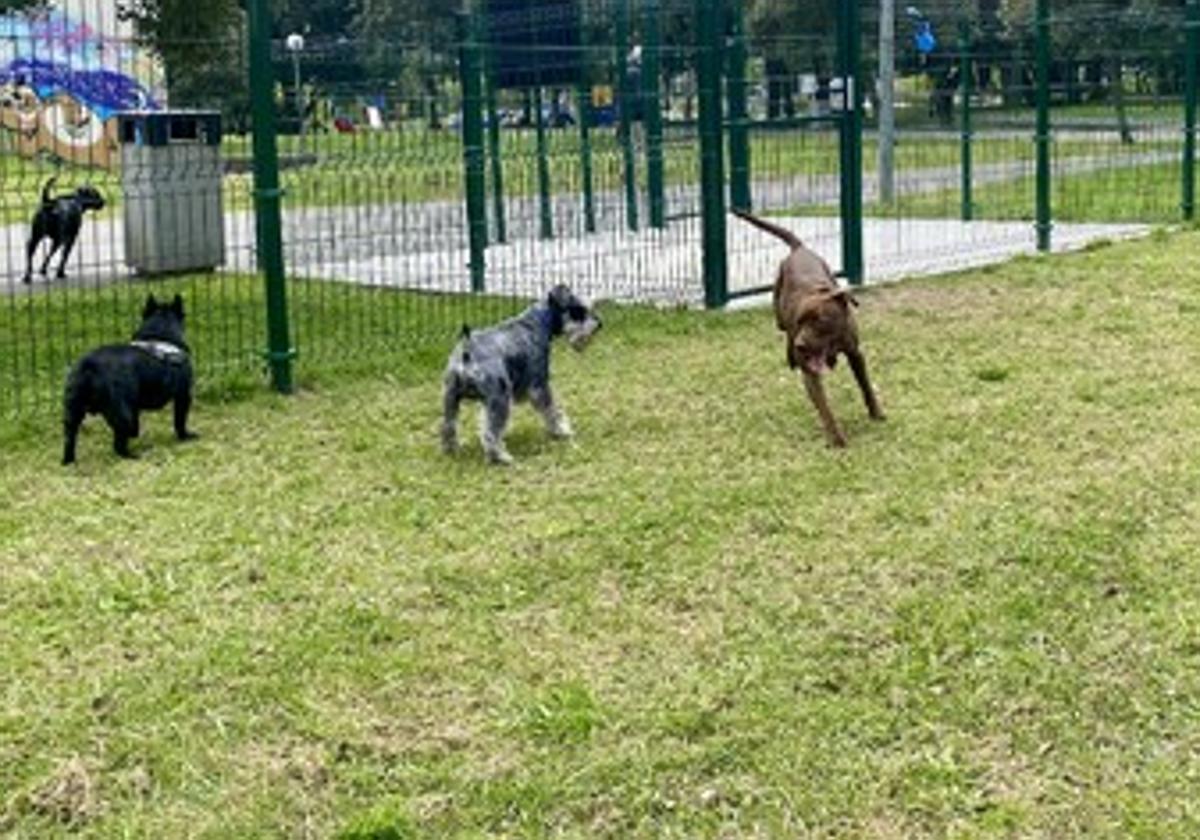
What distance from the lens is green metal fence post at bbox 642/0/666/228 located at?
10008 mm

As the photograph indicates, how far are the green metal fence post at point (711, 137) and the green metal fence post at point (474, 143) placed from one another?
1.33m

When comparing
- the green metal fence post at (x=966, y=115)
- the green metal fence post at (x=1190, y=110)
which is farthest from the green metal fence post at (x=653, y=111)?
the green metal fence post at (x=1190, y=110)

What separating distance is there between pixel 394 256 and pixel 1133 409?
5.81m

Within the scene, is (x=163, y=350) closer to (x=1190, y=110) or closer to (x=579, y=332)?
(x=579, y=332)

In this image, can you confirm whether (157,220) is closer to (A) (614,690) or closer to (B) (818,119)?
(B) (818,119)

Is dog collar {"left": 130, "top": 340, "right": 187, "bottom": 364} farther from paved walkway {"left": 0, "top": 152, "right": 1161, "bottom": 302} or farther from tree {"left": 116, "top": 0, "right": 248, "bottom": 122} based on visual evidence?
paved walkway {"left": 0, "top": 152, "right": 1161, "bottom": 302}

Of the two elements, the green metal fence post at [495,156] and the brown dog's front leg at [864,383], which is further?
the green metal fence post at [495,156]

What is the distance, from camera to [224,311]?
1013 cm

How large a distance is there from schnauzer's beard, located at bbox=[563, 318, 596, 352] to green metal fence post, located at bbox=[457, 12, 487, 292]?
3.21m

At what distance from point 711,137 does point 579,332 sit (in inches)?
148

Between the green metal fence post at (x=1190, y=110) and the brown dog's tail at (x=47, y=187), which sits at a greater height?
the green metal fence post at (x=1190, y=110)

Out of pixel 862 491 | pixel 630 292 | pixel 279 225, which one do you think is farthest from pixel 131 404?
pixel 630 292

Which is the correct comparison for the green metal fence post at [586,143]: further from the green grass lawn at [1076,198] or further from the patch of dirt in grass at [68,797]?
the patch of dirt in grass at [68,797]

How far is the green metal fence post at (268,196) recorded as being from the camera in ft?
24.0
